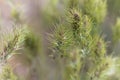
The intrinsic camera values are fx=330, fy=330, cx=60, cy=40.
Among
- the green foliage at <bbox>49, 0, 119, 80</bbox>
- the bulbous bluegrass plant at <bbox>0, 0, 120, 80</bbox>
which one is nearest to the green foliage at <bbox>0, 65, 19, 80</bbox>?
the bulbous bluegrass plant at <bbox>0, 0, 120, 80</bbox>

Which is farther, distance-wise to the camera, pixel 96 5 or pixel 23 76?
pixel 23 76

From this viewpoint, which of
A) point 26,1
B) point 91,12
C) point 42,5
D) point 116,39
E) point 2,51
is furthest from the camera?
point 26,1

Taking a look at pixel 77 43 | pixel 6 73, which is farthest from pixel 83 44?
pixel 6 73

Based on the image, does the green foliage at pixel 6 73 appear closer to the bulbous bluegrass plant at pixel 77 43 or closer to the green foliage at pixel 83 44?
the bulbous bluegrass plant at pixel 77 43

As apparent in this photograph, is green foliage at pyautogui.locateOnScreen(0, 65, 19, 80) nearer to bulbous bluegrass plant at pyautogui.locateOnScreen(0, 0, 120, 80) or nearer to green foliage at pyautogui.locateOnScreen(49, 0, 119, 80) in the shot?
bulbous bluegrass plant at pyautogui.locateOnScreen(0, 0, 120, 80)

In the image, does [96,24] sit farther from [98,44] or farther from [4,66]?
[4,66]

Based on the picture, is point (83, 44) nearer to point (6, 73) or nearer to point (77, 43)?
point (77, 43)

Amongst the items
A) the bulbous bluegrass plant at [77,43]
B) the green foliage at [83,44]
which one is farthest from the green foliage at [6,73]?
the green foliage at [83,44]

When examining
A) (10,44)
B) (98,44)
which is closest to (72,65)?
(98,44)
